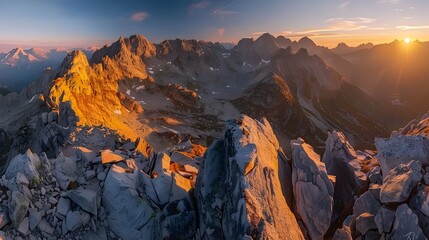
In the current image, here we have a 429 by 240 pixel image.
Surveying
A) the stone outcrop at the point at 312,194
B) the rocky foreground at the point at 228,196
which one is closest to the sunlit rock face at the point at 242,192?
the rocky foreground at the point at 228,196

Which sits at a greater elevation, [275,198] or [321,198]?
[275,198]

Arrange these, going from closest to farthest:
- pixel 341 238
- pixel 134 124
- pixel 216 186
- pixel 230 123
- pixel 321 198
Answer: pixel 341 238 → pixel 216 186 → pixel 321 198 → pixel 230 123 → pixel 134 124

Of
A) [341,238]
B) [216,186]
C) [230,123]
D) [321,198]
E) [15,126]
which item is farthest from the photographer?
[15,126]

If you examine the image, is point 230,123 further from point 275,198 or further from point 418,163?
point 418,163

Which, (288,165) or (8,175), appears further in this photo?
(288,165)

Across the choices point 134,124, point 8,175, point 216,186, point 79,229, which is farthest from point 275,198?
point 134,124

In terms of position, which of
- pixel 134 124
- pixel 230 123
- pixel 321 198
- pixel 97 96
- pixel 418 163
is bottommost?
pixel 134 124

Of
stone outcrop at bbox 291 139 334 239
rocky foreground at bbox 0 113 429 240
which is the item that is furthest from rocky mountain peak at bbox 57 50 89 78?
stone outcrop at bbox 291 139 334 239
